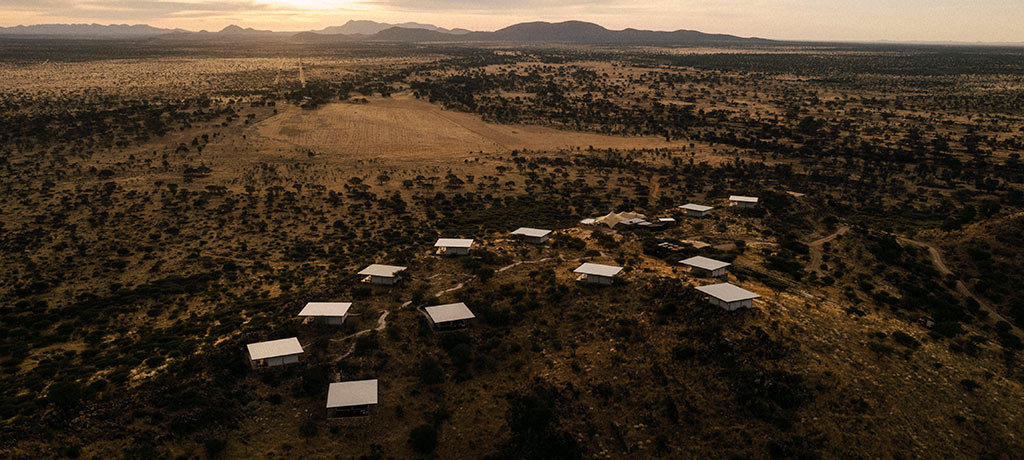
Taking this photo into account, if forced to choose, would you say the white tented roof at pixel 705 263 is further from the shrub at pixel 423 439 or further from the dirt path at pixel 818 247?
the shrub at pixel 423 439

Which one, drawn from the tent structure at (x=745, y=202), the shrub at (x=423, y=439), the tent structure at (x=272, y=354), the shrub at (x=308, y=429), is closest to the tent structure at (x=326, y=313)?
the tent structure at (x=272, y=354)

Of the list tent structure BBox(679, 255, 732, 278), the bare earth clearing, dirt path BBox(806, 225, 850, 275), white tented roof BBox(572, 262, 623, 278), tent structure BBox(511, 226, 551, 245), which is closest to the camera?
white tented roof BBox(572, 262, 623, 278)

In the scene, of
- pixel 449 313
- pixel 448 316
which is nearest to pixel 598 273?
pixel 449 313

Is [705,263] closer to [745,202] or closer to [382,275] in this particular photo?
[745,202]

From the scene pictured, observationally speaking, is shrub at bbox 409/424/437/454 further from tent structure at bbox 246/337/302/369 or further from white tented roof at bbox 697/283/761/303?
white tented roof at bbox 697/283/761/303

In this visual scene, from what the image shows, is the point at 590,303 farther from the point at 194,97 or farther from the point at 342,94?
the point at 194,97

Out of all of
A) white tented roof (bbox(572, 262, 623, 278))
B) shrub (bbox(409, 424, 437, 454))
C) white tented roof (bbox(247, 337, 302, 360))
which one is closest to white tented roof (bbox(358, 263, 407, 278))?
white tented roof (bbox(247, 337, 302, 360))
